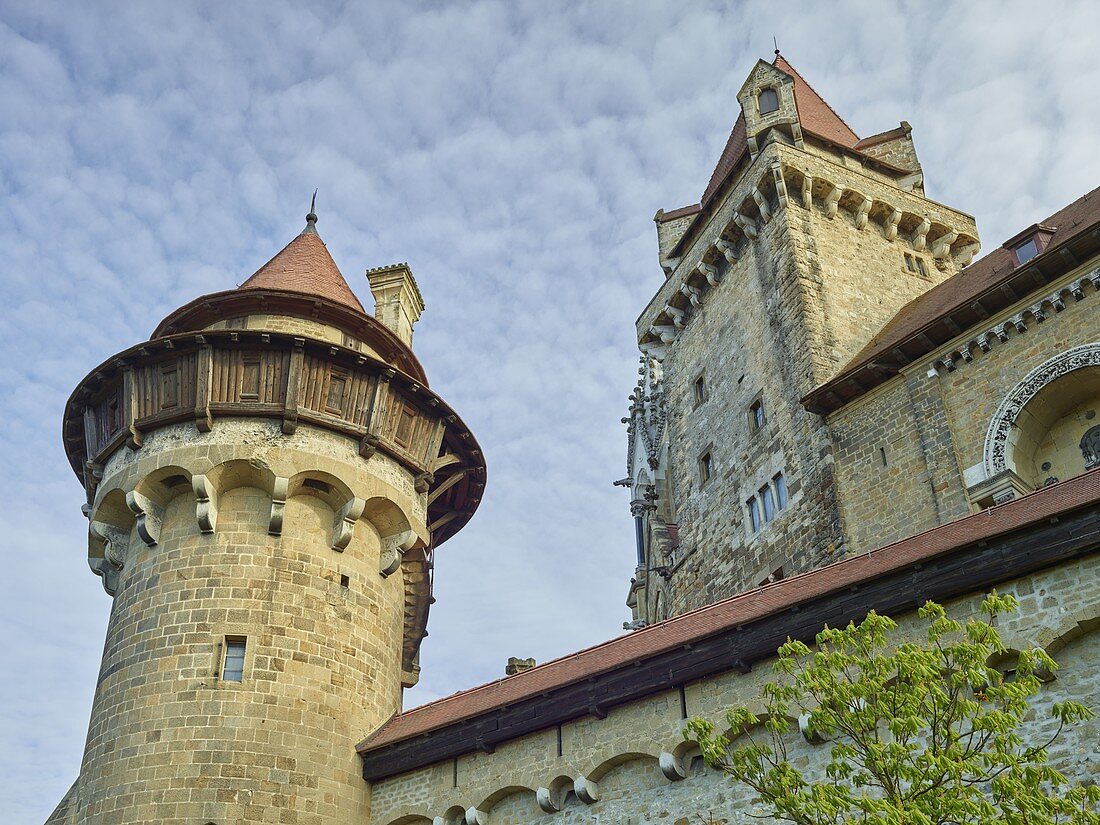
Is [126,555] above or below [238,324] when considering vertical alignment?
below

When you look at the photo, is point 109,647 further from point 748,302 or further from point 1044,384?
point 748,302

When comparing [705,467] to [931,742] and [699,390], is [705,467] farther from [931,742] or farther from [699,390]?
[931,742]

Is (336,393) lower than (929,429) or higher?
lower

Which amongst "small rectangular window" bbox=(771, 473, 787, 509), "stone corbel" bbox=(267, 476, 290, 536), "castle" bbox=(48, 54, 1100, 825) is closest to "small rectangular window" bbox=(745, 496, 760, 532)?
"castle" bbox=(48, 54, 1100, 825)

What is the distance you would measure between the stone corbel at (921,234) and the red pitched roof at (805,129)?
3244 mm

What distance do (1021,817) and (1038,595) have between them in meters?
3.33

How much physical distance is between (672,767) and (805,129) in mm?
21052

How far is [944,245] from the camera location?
96.6 feet

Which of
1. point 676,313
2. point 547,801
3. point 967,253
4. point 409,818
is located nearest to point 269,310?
point 409,818

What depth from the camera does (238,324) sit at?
19.5 m

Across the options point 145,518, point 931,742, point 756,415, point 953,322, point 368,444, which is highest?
point 756,415

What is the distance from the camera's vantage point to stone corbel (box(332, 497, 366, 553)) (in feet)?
56.5

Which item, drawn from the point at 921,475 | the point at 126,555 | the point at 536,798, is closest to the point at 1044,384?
the point at 921,475

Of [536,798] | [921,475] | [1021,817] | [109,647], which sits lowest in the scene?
[1021,817]
